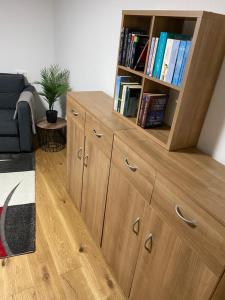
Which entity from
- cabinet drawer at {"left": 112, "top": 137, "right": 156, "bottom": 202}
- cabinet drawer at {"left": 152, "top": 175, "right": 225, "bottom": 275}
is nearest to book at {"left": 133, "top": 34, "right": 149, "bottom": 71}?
cabinet drawer at {"left": 112, "top": 137, "right": 156, "bottom": 202}

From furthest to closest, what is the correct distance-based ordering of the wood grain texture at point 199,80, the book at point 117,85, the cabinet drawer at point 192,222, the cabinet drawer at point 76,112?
the cabinet drawer at point 76,112
the book at point 117,85
the wood grain texture at point 199,80
the cabinet drawer at point 192,222

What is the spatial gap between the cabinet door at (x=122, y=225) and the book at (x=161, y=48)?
59 cm

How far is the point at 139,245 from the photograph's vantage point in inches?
47.2

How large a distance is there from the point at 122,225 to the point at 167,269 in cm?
40

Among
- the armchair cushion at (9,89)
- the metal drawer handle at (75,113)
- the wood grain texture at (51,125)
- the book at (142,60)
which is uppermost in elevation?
the book at (142,60)

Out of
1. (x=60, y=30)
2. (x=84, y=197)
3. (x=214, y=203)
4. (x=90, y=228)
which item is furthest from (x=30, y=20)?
(x=214, y=203)

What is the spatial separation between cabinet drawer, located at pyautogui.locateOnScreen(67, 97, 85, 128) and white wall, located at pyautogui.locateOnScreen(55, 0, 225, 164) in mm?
396

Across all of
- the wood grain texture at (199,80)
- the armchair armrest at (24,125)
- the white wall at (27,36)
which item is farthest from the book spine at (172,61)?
the white wall at (27,36)

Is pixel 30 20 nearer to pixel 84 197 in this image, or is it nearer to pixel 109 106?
pixel 109 106

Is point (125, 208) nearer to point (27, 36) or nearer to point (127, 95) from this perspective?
point (127, 95)

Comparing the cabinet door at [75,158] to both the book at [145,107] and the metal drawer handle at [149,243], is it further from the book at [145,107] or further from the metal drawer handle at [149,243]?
the metal drawer handle at [149,243]

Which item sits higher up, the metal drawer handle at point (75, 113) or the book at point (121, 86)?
the book at point (121, 86)

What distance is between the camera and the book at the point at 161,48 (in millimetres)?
1129

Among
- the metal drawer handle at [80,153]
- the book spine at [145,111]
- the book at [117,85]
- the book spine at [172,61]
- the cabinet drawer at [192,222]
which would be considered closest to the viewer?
the cabinet drawer at [192,222]
